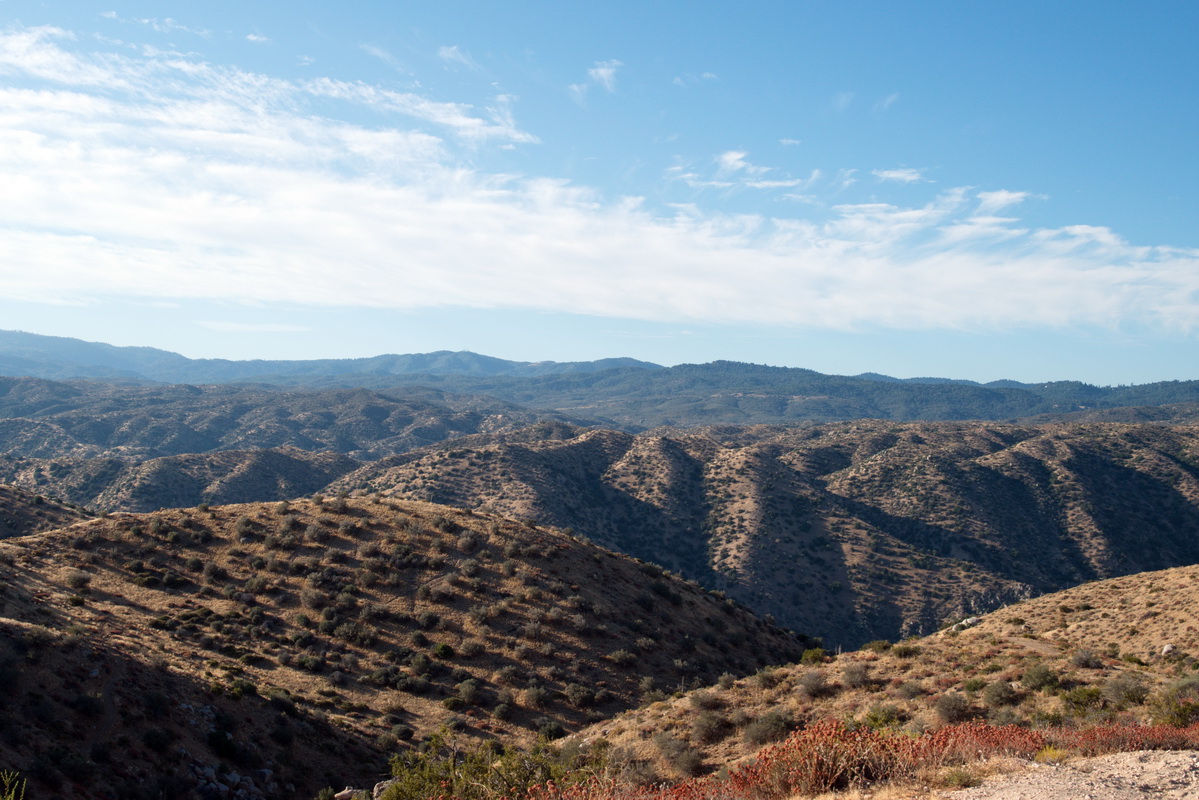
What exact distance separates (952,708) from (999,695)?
159 centimetres

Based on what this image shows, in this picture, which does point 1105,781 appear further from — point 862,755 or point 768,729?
point 768,729

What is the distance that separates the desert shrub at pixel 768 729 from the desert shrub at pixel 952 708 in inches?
160

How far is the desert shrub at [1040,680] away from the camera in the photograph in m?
17.5

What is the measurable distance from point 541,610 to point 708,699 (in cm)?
1396

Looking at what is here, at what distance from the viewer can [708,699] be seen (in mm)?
20969

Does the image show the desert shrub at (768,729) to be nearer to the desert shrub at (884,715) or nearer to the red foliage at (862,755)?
the desert shrub at (884,715)

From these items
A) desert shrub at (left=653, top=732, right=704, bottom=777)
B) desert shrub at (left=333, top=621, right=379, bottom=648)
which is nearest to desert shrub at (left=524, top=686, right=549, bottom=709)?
desert shrub at (left=333, top=621, right=379, bottom=648)

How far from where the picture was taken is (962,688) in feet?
61.0

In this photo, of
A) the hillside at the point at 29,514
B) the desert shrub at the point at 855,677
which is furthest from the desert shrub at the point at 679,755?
the hillside at the point at 29,514

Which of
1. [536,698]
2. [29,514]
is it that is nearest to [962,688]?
[536,698]

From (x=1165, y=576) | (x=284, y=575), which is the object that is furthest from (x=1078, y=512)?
(x=284, y=575)

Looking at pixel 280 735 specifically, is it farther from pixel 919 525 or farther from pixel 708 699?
pixel 919 525

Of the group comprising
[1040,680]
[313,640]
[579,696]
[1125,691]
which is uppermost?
[1125,691]

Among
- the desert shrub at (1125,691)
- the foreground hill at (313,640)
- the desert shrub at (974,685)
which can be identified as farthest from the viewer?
the foreground hill at (313,640)
